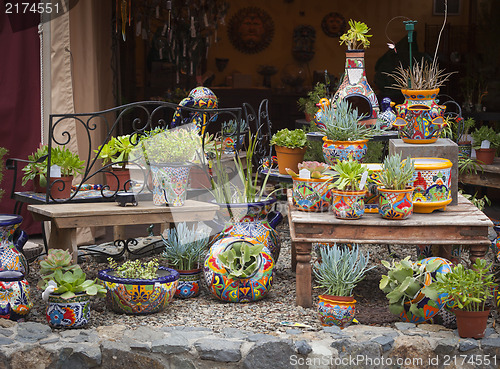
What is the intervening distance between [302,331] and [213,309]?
68cm

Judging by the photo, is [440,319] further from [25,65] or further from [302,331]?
[25,65]

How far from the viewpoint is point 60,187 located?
5254 millimetres

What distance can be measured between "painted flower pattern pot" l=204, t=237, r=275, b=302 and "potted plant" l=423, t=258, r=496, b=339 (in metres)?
1.14

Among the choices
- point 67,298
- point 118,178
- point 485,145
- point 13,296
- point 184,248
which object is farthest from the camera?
point 485,145

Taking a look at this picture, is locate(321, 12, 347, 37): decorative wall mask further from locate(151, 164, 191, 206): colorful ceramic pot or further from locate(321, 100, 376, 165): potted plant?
locate(151, 164, 191, 206): colorful ceramic pot

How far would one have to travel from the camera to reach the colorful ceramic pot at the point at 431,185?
4.70 m

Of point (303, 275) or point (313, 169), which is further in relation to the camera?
point (313, 169)

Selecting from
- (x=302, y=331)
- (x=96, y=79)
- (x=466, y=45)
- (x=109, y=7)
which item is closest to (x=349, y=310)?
(x=302, y=331)

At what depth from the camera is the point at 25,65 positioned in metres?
6.44

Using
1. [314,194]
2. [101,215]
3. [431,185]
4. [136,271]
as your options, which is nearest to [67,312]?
[136,271]

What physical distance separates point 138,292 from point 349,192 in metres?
1.37

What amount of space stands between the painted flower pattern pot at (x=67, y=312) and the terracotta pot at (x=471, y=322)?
2.06 m

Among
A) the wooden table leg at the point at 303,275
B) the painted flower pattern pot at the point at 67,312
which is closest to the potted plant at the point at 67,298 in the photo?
the painted flower pattern pot at the point at 67,312

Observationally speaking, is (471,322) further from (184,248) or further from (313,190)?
(184,248)
